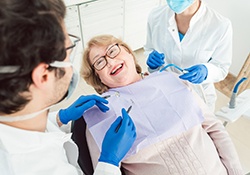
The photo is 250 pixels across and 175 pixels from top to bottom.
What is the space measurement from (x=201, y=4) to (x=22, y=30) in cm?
119

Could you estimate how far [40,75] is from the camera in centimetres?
67

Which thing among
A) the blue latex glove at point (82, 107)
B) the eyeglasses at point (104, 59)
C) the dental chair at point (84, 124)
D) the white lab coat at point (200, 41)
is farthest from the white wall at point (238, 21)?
the blue latex glove at point (82, 107)

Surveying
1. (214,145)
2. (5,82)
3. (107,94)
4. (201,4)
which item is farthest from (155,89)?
(5,82)

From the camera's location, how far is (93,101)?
1.16 meters

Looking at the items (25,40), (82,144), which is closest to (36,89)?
(25,40)

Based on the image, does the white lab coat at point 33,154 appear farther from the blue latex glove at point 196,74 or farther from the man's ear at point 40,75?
the blue latex glove at point 196,74

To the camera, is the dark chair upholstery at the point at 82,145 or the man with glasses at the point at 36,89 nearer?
the man with glasses at the point at 36,89

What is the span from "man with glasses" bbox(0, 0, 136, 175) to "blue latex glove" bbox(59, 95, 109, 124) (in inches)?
6.3

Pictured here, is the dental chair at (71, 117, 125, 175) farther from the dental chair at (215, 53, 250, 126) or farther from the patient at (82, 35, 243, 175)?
the dental chair at (215, 53, 250, 126)

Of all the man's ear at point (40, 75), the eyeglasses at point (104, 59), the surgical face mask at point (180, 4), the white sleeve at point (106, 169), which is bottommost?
the white sleeve at point (106, 169)

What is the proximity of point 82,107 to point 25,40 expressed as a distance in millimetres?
613

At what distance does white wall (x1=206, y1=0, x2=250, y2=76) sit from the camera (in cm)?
231

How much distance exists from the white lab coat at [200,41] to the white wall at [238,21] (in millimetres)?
1048

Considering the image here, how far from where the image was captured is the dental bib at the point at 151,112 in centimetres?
113
